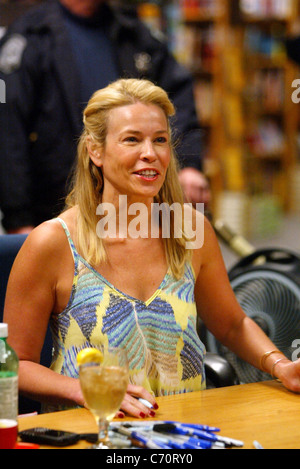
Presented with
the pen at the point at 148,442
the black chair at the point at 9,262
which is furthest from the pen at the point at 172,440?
the black chair at the point at 9,262

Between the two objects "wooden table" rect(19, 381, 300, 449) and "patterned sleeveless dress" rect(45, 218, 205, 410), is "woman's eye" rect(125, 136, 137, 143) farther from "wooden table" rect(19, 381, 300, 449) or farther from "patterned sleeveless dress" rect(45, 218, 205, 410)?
"wooden table" rect(19, 381, 300, 449)

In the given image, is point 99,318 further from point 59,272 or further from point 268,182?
point 268,182

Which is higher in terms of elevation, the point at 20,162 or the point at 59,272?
the point at 20,162

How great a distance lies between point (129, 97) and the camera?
1773mm

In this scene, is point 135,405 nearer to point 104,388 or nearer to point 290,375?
point 104,388

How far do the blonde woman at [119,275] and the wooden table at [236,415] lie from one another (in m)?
0.11

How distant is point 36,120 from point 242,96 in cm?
440

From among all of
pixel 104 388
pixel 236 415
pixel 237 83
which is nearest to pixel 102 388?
pixel 104 388

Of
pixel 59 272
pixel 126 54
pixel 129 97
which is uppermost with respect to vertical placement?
pixel 126 54

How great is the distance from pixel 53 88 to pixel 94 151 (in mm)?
1086

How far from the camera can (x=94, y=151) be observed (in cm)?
183

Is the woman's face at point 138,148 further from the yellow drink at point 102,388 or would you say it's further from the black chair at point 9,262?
the yellow drink at point 102,388

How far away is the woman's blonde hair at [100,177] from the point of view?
1754 mm
